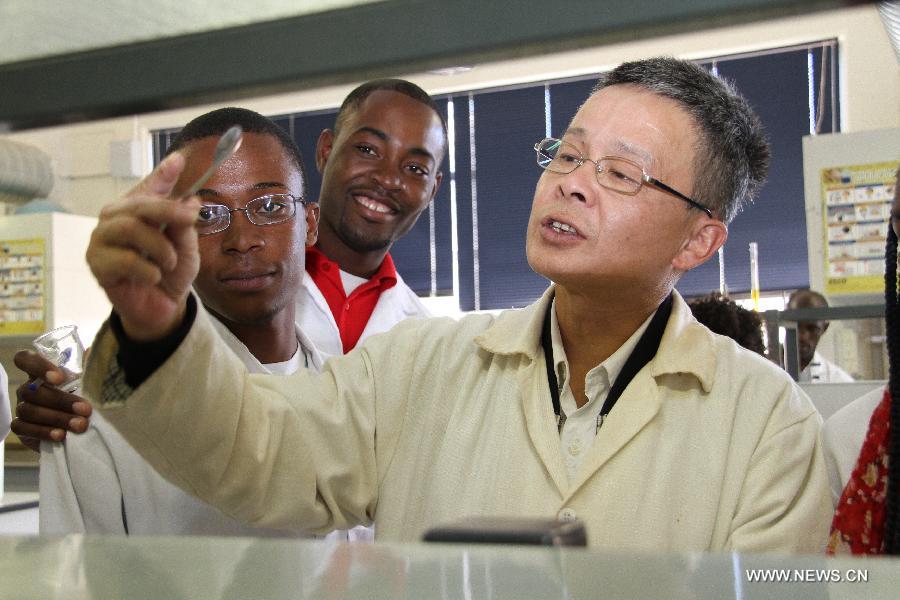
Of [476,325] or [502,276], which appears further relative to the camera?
[502,276]

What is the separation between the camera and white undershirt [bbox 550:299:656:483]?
1.12 meters

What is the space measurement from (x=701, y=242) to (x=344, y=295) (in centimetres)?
93

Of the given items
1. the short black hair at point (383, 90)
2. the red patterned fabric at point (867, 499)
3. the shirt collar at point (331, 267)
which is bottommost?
the red patterned fabric at point (867, 499)

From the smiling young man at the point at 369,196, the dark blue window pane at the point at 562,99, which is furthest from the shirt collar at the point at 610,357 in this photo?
the dark blue window pane at the point at 562,99

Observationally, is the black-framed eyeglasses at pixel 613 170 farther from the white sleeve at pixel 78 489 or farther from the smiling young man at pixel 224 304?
the white sleeve at pixel 78 489

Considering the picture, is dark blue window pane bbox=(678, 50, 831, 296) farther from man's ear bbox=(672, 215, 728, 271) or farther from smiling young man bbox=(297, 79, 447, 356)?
man's ear bbox=(672, 215, 728, 271)

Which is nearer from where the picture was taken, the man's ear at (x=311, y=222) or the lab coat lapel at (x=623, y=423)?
the lab coat lapel at (x=623, y=423)

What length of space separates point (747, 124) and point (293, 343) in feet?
2.54

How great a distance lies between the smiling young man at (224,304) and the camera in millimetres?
1158

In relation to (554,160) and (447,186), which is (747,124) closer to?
(554,160)

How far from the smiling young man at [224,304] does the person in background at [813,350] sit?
193cm

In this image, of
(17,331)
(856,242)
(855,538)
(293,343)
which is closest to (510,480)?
(855,538)

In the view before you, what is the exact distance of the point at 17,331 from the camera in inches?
180

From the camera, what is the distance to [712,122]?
1.27 metres
